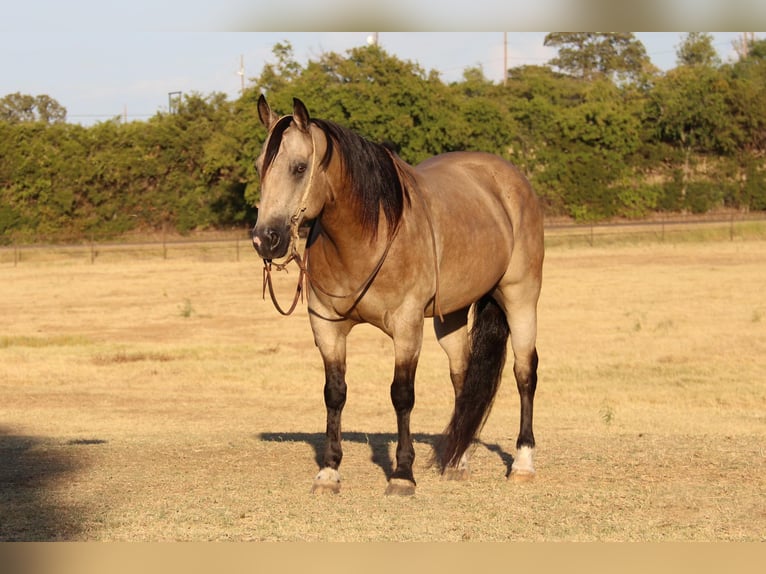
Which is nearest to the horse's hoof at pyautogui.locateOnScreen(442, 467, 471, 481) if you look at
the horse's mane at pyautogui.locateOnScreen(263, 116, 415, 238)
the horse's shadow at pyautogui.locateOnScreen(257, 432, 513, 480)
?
the horse's shadow at pyautogui.locateOnScreen(257, 432, 513, 480)

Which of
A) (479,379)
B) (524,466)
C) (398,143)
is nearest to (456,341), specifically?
(479,379)

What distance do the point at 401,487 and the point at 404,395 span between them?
625mm

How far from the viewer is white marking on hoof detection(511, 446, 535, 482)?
820 centimetres

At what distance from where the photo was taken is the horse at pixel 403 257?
6984 mm

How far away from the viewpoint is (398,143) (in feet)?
163

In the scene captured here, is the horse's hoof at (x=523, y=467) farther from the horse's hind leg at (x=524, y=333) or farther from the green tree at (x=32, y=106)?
Answer: the green tree at (x=32, y=106)

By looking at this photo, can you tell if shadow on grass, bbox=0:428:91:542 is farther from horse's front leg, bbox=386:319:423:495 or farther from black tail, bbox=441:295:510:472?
black tail, bbox=441:295:510:472

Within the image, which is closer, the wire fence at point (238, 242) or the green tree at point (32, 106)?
the wire fence at point (238, 242)

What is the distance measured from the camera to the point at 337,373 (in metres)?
7.71

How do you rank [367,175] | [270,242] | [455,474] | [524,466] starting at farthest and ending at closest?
1. [455,474]
2. [524,466]
3. [367,175]
4. [270,242]

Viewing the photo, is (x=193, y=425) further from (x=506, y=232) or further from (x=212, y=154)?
(x=212, y=154)

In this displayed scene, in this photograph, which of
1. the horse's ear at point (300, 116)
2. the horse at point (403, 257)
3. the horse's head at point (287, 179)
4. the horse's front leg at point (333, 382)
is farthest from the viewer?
the horse's front leg at point (333, 382)

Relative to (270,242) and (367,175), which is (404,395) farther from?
(270,242)

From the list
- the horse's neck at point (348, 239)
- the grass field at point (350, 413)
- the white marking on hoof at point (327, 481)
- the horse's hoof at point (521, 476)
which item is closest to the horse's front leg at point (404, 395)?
the grass field at point (350, 413)
